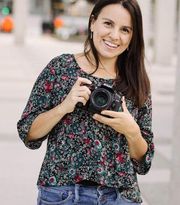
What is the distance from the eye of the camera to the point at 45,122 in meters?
2.45

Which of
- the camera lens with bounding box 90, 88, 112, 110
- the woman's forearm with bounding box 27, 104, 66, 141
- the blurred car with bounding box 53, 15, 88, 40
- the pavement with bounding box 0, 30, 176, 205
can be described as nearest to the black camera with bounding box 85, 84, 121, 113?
the camera lens with bounding box 90, 88, 112, 110

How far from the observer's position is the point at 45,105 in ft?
8.25

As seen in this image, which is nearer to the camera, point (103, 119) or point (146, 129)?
point (103, 119)

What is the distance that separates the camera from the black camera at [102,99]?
2.31 meters

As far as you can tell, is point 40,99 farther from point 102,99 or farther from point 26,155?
point 26,155

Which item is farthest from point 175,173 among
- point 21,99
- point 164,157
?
point 21,99

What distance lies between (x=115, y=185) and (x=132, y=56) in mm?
536

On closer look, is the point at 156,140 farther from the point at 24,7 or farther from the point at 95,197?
the point at 24,7

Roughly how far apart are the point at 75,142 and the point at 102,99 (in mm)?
213

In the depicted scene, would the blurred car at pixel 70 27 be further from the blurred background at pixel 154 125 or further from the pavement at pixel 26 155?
the pavement at pixel 26 155

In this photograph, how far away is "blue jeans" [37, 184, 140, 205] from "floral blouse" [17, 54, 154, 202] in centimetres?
3

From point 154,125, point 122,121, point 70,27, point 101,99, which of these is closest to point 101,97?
point 101,99

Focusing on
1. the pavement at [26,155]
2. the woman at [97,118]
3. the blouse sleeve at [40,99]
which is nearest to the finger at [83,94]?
the woman at [97,118]

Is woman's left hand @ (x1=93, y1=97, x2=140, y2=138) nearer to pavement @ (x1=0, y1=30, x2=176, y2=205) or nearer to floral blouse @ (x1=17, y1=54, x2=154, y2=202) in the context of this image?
floral blouse @ (x1=17, y1=54, x2=154, y2=202)
